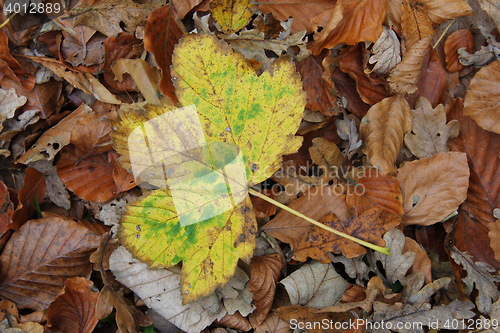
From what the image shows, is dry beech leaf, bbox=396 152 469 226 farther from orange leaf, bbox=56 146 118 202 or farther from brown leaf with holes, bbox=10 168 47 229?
brown leaf with holes, bbox=10 168 47 229

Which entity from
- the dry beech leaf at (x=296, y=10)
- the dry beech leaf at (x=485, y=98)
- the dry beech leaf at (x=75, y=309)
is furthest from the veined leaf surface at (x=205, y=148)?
the dry beech leaf at (x=485, y=98)

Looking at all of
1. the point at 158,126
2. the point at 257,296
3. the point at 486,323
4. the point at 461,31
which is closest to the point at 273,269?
the point at 257,296

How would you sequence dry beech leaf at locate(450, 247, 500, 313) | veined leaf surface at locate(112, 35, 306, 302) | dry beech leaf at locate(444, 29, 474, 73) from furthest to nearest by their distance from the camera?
dry beech leaf at locate(444, 29, 474, 73) → dry beech leaf at locate(450, 247, 500, 313) → veined leaf surface at locate(112, 35, 306, 302)

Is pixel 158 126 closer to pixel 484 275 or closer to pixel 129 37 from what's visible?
pixel 129 37

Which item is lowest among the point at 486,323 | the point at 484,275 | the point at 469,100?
the point at 486,323

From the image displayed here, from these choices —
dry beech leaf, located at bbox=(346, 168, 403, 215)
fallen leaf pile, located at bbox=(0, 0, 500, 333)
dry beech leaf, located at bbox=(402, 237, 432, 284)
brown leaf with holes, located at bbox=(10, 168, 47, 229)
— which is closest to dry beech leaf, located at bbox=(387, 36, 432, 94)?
fallen leaf pile, located at bbox=(0, 0, 500, 333)

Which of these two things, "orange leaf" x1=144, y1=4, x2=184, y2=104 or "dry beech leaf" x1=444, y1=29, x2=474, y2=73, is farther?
"dry beech leaf" x1=444, y1=29, x2=474, y2=73

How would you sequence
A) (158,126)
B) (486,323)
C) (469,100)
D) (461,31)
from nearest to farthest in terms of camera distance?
(158,126)
(486,323)
(469,100)
(461,31)
